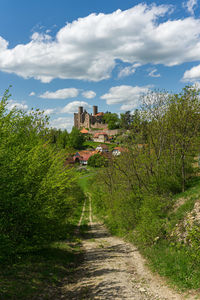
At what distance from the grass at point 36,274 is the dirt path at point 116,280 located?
28.3 inches

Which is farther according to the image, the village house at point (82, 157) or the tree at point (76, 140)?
the tree at point (76, 140)

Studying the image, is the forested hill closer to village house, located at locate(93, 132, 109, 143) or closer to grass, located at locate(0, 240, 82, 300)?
grass, located at locate(0, 240, 82, 300)

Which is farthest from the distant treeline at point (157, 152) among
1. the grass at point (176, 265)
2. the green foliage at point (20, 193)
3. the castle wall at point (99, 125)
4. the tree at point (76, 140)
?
the castle wall at point (99, 125)

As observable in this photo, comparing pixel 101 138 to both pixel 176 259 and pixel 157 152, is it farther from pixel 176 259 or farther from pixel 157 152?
pixel 176 259

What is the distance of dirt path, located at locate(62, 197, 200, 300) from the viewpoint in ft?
32.5

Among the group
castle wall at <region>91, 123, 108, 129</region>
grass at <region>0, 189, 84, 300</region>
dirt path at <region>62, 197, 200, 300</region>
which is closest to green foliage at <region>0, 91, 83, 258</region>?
grass at <region>0, 189, 84, 300</region>

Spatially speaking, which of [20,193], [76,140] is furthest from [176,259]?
[76,140]

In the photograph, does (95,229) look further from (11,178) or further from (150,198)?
(11,178)

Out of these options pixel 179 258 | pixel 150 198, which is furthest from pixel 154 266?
pixel 150 198

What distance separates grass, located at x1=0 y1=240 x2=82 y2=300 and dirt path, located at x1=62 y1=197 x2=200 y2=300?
72 centimetres

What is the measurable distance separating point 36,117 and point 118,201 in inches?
424

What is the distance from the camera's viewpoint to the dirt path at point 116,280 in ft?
32.5

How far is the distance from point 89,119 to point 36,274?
514 feet

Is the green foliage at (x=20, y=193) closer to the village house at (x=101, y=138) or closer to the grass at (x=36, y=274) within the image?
the grass at (x=36, y=274)
